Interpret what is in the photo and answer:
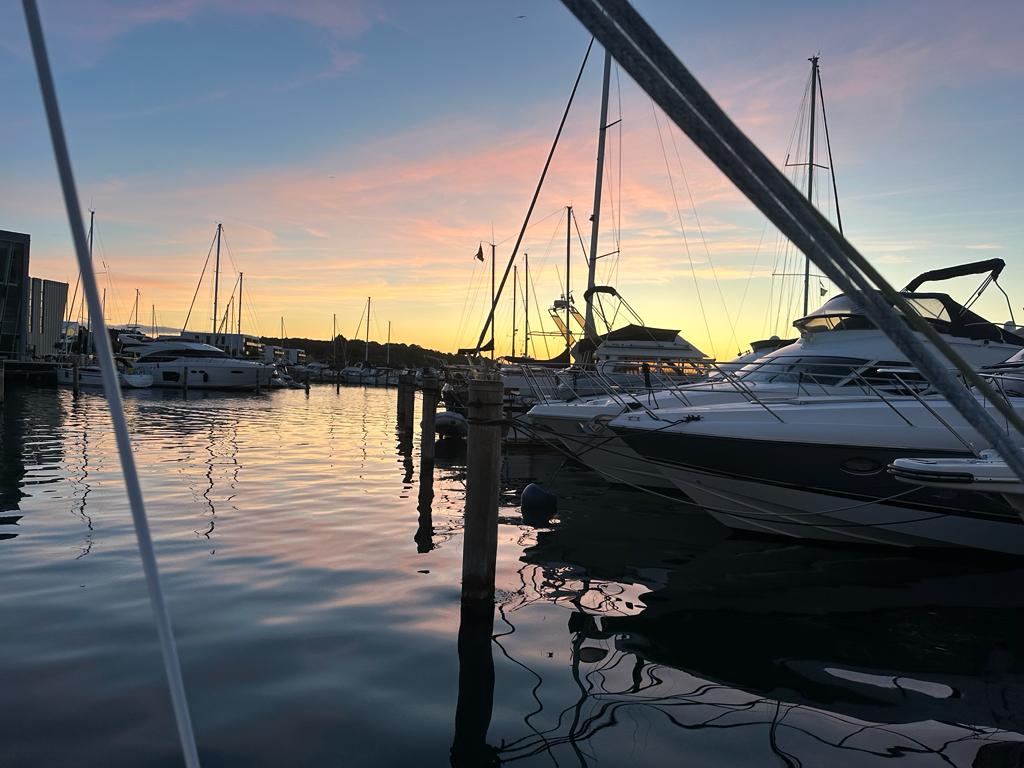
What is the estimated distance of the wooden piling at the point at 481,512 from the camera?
6125 mm

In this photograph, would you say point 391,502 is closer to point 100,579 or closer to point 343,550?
point 343,550

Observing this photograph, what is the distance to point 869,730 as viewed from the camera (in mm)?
4574

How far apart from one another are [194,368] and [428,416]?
Answer: 1371 inches

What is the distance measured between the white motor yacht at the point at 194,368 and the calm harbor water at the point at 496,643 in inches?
1456

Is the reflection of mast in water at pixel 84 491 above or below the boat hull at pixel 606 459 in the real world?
below

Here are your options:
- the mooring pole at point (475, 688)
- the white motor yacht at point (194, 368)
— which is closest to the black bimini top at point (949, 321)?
the mooring pole at point (475, 688)

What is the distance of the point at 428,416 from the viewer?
16.2 meters

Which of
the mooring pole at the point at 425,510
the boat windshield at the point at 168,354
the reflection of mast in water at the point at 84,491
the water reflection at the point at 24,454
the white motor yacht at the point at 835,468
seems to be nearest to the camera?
the reflection of mast in water at the point at 84,491

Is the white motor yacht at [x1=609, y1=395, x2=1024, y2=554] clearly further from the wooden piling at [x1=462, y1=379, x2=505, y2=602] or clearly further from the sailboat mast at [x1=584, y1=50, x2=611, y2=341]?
the sailboat mast at [x1=584, y1=50, x2=611, y2=341]

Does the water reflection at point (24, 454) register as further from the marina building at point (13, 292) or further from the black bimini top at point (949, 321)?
the marina building at point (13, 292)

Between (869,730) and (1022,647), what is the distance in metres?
2.62

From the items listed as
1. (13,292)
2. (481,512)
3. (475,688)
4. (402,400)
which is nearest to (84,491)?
(481,512)

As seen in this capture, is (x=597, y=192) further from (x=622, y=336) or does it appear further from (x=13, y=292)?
(x=13, y=292)

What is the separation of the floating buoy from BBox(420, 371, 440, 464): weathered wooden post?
4.54 meters
